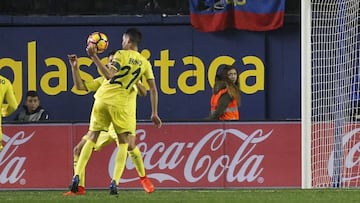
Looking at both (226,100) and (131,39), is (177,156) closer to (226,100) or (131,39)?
(226,100)

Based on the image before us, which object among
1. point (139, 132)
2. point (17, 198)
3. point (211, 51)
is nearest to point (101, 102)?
point (17, 198)

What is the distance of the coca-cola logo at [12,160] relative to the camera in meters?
16.8

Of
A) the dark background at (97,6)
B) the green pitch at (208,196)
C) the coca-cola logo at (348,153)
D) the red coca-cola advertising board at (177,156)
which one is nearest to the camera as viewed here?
the green pitch at (208,196)

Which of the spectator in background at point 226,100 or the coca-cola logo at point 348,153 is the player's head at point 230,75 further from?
the coca-cola logo at point 348,153

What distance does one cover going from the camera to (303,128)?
1531cm

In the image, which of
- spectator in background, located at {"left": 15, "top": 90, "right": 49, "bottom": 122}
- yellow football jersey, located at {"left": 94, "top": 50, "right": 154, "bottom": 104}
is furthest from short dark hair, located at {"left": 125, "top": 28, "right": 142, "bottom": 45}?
spectator in background, located at {"left": 15, "top": 90, "right": 49, "bottom": 122}

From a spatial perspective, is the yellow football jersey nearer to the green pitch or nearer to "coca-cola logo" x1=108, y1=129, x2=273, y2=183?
the green pitch

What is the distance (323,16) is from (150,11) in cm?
477

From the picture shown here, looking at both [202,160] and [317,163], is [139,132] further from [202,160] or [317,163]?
[317,163]

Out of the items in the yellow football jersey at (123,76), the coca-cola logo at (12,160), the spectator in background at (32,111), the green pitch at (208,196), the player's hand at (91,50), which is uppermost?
the player's hand at (91,50)

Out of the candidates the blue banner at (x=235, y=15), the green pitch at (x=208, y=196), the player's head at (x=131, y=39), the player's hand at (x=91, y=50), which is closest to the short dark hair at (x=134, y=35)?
the player's head at (x=131, y=39)

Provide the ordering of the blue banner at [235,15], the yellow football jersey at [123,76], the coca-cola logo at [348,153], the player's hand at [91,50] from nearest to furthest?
the player's hand at [91,50] → the yellow football jersey at [123,76] → the coca-cola logo at [348,153] → the blue banner at [235,15]

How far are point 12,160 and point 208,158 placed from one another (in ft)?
8.91

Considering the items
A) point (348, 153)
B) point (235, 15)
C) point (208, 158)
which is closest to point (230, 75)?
point (208, 158)
